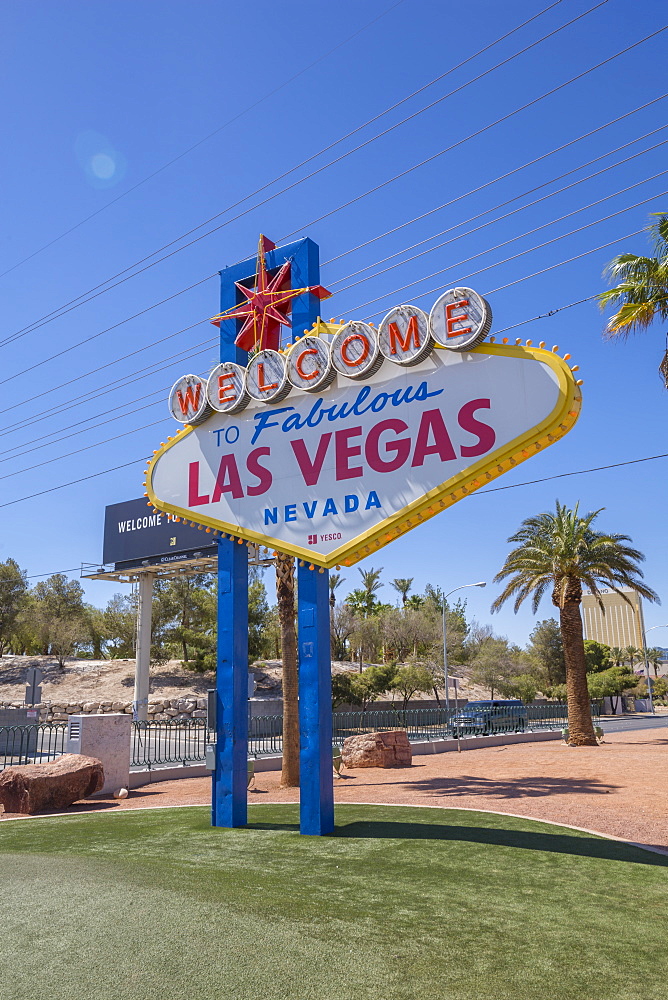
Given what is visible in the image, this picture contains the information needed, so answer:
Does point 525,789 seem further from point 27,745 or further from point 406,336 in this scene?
point 27,745

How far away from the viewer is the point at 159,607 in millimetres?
62375

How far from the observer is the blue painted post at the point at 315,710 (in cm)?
1051

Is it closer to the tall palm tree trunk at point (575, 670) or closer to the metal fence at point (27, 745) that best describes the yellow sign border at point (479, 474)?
the metal fence at point (27, 745)

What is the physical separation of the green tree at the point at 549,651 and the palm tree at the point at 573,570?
43910mm

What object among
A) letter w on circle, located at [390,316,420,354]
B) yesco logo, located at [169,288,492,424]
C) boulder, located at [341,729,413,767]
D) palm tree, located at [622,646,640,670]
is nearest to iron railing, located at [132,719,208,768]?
boulder, located at [341,729,413,767]

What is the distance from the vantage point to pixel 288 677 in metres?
18.5

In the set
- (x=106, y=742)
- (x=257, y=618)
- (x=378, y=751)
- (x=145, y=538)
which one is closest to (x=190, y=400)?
(x=106, y=742)

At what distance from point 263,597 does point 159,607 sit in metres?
8.95

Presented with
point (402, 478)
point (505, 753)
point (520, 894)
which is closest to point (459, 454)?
point (402, 478)

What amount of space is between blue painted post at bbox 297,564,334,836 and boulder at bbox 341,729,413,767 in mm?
10633

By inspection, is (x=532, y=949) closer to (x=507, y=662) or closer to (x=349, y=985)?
(x=349, y=985)

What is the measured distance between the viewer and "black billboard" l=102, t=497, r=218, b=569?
136ft

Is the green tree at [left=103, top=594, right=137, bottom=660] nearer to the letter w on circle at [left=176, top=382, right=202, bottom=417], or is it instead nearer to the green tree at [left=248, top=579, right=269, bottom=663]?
the green tree at [left=248, top=579, right=269, bottom=663]

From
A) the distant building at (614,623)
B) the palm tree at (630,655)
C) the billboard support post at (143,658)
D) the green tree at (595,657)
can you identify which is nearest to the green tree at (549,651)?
the green tree at (595,657)
